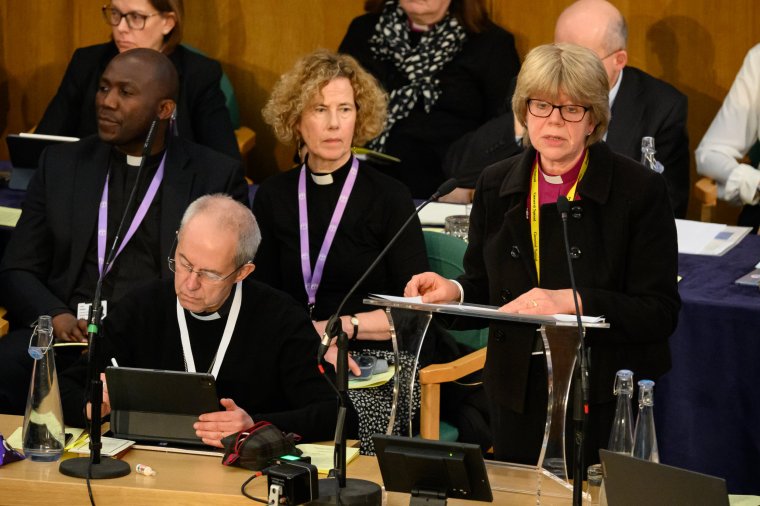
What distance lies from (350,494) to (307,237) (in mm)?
1782

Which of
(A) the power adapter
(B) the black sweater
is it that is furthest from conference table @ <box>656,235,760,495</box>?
(A) the power adapter

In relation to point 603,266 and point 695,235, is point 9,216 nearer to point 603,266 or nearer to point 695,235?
point 695,235

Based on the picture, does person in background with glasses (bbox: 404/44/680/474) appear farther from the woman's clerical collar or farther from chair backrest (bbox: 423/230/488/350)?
the woman's clerical collar

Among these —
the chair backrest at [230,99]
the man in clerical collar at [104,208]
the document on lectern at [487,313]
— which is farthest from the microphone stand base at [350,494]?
the chair backrest at [230,99]

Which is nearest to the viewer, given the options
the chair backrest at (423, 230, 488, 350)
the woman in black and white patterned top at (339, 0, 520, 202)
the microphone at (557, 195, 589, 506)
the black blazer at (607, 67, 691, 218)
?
the microphone at (557, 195, 589, 506)

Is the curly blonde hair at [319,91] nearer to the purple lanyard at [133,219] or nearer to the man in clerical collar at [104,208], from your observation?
the man in clerical collar at [104,208]

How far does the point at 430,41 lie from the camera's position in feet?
19.5

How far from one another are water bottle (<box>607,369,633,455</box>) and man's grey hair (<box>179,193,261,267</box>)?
110 cm

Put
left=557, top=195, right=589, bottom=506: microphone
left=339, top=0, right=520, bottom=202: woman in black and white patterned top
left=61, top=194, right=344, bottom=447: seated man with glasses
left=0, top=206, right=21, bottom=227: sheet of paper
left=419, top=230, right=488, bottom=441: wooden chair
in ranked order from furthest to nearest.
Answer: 1. left=339, top=0, right=520, bottom=202: woman in black and white patterned top
2. left=0, top=206, right=21, bottom=227: sheet of paper
3. left=419, top=230, right=488, bottom=441: wooden chair
4. left=61, top=194, right=344, bottom=447: seated man with glasses
5. left=557, top=195, right=589, bottom=506: microphone

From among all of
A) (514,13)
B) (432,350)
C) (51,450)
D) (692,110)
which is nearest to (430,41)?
(514,13)

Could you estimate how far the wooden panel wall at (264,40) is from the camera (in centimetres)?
628

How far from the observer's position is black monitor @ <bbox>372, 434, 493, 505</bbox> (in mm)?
2498

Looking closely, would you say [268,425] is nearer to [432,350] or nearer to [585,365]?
[585,365]

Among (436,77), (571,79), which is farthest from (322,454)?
(436,77)
